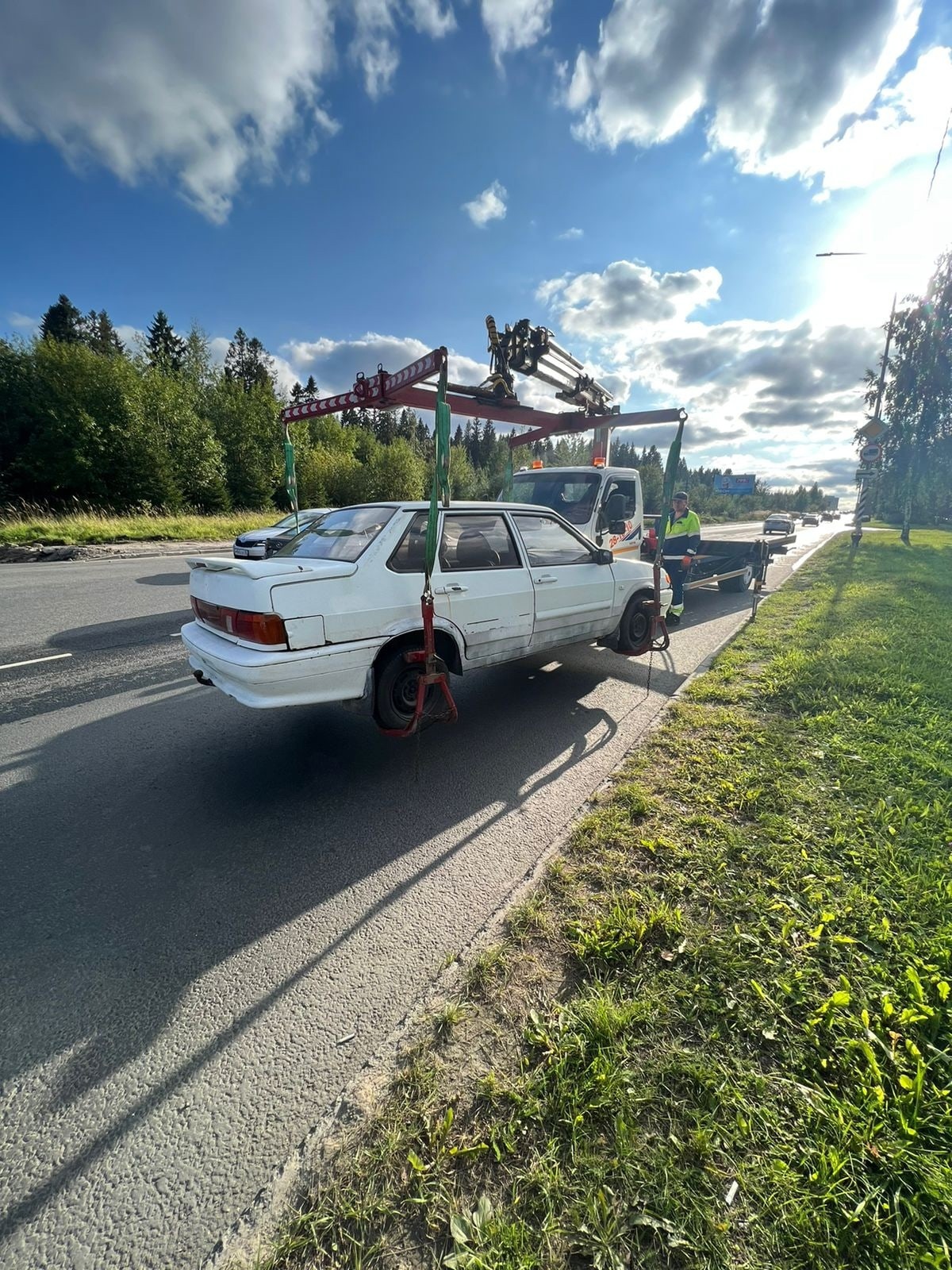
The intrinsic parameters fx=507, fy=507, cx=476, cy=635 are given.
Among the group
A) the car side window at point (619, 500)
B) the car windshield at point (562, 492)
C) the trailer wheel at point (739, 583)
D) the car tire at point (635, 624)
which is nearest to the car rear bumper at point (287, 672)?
the car tire at point (635, 624)

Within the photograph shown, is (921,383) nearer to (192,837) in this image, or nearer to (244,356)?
(192,837)

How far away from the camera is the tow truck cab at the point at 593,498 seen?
7.02 meters

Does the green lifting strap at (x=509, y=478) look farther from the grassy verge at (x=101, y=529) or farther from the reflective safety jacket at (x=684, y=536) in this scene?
the grassy verge at (x=101, y=529)

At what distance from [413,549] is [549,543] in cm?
160

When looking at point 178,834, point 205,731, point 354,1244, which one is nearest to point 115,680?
point 205,731

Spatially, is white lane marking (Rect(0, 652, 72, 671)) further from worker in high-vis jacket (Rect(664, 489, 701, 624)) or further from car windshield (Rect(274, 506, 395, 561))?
worker in high-vis jacket (Rect(664, 489, 701, 624))

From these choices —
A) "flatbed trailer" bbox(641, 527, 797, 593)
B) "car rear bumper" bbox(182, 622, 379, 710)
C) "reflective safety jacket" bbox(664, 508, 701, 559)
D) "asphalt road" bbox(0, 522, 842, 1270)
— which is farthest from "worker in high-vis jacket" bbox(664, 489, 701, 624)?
"car rear bumper" bbox(182, 622, 379, 710)

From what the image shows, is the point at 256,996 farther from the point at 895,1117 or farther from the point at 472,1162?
the point at 895,1117

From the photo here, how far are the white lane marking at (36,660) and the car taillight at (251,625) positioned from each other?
3509 mm

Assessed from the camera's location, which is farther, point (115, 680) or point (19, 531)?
point (19, 531)

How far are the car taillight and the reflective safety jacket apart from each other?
24.7 feet

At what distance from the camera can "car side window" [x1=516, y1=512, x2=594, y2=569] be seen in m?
4.58

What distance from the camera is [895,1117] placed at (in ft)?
4.82

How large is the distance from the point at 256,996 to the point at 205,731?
8.38ft
